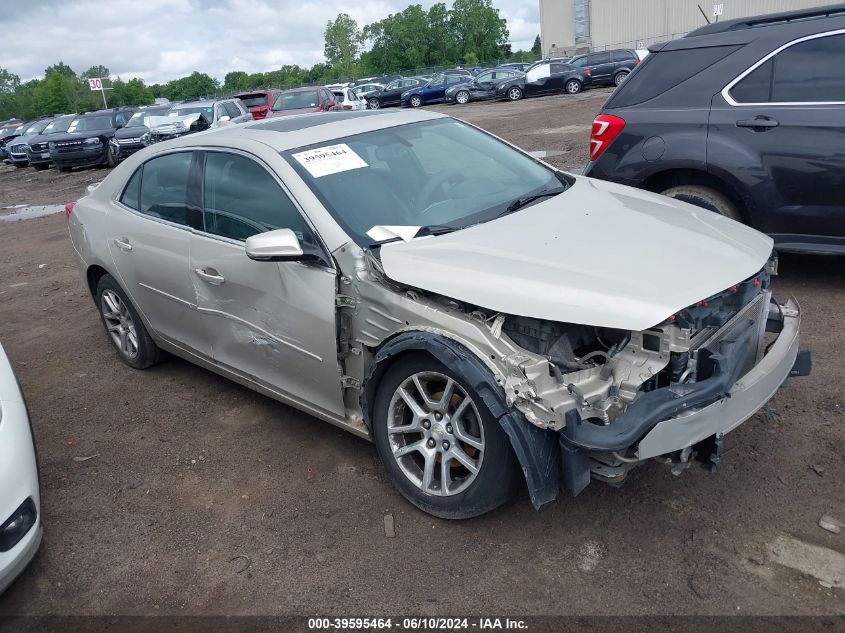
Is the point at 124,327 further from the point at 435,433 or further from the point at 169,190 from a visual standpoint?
the point at 435,433

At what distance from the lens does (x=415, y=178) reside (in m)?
3.77

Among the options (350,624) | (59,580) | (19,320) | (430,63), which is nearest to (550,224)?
(350,624)

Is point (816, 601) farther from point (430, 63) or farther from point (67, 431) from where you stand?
point (430, 63)

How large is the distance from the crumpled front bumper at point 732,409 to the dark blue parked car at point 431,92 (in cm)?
3365

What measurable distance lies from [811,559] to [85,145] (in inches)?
839

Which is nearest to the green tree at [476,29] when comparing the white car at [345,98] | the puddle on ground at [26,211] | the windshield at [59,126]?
the white car at [345,98]

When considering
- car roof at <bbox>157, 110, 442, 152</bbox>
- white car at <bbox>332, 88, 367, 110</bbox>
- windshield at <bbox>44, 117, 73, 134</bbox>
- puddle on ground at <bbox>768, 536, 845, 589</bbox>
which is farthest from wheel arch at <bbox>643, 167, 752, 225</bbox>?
windshield at <bbox>44, 117, 73, 134</bbox>

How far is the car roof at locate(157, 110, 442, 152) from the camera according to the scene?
385 centimetres

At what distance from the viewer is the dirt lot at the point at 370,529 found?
2.74m

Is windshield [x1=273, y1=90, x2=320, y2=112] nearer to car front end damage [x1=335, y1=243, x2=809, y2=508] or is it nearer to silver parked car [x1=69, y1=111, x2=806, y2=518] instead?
silver parked car [x1=69, y1=111, x2=806, y2=518]

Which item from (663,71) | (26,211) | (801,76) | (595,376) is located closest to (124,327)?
(595,376)

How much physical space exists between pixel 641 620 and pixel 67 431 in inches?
141

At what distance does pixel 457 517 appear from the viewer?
10.0ft

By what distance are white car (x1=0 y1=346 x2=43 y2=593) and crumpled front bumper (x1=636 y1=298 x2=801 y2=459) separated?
2.44m
